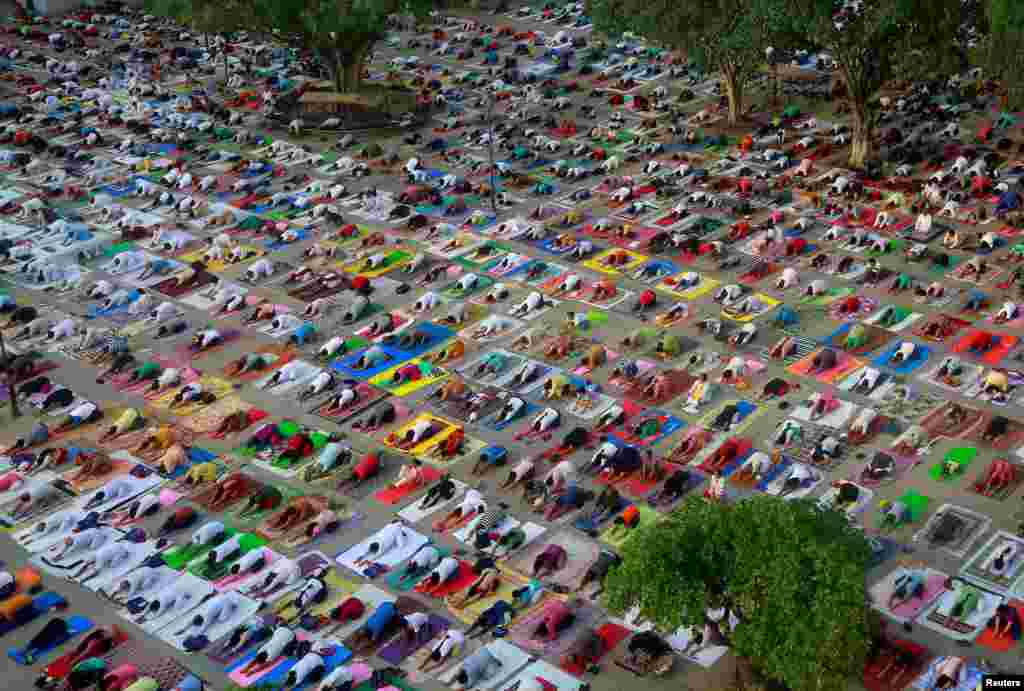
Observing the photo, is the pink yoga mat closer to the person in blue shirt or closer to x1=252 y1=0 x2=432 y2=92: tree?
the person in blue shirt

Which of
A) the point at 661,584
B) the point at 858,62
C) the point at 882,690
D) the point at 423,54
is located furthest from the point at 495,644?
the point at 423,54

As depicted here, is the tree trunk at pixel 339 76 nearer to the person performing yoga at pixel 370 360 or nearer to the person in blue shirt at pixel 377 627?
the person performing yoga at pixel 370 360

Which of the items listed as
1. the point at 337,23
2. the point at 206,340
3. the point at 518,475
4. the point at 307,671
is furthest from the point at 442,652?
the point at 337,23

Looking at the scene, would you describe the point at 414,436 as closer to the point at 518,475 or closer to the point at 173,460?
the point at 518,475

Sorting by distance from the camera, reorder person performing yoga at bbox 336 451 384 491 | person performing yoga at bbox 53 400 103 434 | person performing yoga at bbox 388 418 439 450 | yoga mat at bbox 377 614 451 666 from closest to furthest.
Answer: yoga mat at bbox 377 614 451 666
person performing yoga at bbox 336 451 384 491
person performing yoga at bbox 388 418 439 450
person performing yoga at bbox 53 400 103 434

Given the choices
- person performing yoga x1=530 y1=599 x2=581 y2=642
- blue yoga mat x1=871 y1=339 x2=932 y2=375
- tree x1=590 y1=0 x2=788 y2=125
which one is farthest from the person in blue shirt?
tree x1=590 y1=0 x2=788 y2=125

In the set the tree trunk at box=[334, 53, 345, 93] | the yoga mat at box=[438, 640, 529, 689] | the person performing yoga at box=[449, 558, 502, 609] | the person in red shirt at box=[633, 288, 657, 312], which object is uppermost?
the tree trunk at box=[334, 53, 345, 93]
